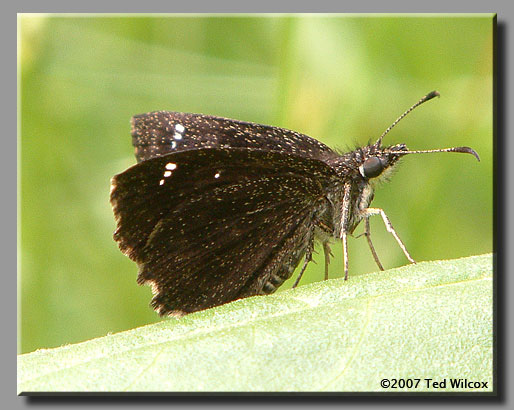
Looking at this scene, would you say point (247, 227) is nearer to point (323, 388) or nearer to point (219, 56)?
point (323, 388)

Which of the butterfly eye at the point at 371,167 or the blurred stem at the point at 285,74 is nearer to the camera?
the butterfly eye at the point at 371,167

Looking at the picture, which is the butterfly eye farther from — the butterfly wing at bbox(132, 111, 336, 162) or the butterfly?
the butterfly wing at bbox(132, 111, 336, 162)

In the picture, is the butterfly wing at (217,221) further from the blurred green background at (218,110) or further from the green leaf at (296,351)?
the blurred green background at (218,110)

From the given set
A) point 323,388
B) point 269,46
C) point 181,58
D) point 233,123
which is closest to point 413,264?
point 323,388

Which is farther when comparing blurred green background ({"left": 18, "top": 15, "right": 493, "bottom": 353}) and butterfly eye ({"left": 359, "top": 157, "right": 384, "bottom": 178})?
blurred green background ({"left": 18, "top": 15, "right": 493, "bottom": 353})

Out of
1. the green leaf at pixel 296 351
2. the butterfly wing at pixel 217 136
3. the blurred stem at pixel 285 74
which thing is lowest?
the green leaf at pixel 296 351

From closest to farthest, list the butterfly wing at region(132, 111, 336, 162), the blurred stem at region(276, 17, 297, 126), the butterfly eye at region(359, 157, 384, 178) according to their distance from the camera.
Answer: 1. the butterfly eye at region(359, 157, 384, 178)
2. the butterfly wing at region(132, 111, 336, 162)
3. the blurred stem at region(276, 17, 297, 126)

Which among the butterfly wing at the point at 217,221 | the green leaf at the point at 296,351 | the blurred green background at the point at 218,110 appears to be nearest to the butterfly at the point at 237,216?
the butterfly wing at the point at 217,221

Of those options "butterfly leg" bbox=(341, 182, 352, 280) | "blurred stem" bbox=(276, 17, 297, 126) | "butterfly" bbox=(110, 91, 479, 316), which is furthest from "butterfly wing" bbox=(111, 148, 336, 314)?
"blurred stem" bbox=(276, 17, 297, 126)
